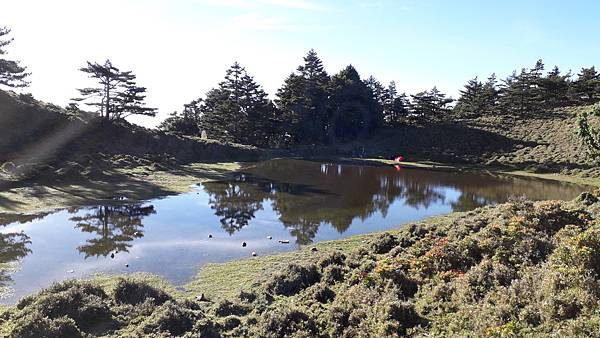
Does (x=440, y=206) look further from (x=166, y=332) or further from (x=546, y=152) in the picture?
(x=546, y=152)

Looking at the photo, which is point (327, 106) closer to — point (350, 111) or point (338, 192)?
point (350, 111)

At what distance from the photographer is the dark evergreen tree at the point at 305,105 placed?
259 feet

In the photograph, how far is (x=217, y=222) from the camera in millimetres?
25875

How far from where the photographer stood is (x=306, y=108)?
7950 cm

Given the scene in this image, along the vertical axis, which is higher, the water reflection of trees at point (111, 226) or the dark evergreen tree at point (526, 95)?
the dark evergreen tree at point (526, 95)

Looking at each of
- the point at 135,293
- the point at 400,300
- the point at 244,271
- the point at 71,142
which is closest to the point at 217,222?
the point at 244,271

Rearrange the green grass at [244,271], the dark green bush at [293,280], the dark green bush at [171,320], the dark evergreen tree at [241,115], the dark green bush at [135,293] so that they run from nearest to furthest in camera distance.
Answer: the dark green bush at [171,320] < the dark green bush at [135,293] < the dark green bush at [293,280] < the green grass at [244,271] < the dark evergreen tree at [241,115]

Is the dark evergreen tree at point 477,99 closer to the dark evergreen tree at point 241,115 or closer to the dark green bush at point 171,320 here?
the dark evergreen tree at point 241,115

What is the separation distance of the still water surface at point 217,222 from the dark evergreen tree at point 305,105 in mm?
32984

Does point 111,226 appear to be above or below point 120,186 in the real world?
below

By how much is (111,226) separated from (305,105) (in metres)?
59.6

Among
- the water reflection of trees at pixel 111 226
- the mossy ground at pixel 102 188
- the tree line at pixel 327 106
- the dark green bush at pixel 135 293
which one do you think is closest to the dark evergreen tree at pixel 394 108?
the tree line at pixel 327 106

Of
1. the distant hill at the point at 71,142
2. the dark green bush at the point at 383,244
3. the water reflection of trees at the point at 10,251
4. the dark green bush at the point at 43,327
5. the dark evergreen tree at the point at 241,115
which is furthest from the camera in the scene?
the dark evergreen tree at the point at 241,115

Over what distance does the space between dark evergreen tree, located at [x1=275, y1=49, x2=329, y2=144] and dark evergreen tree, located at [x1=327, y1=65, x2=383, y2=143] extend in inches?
79.6
